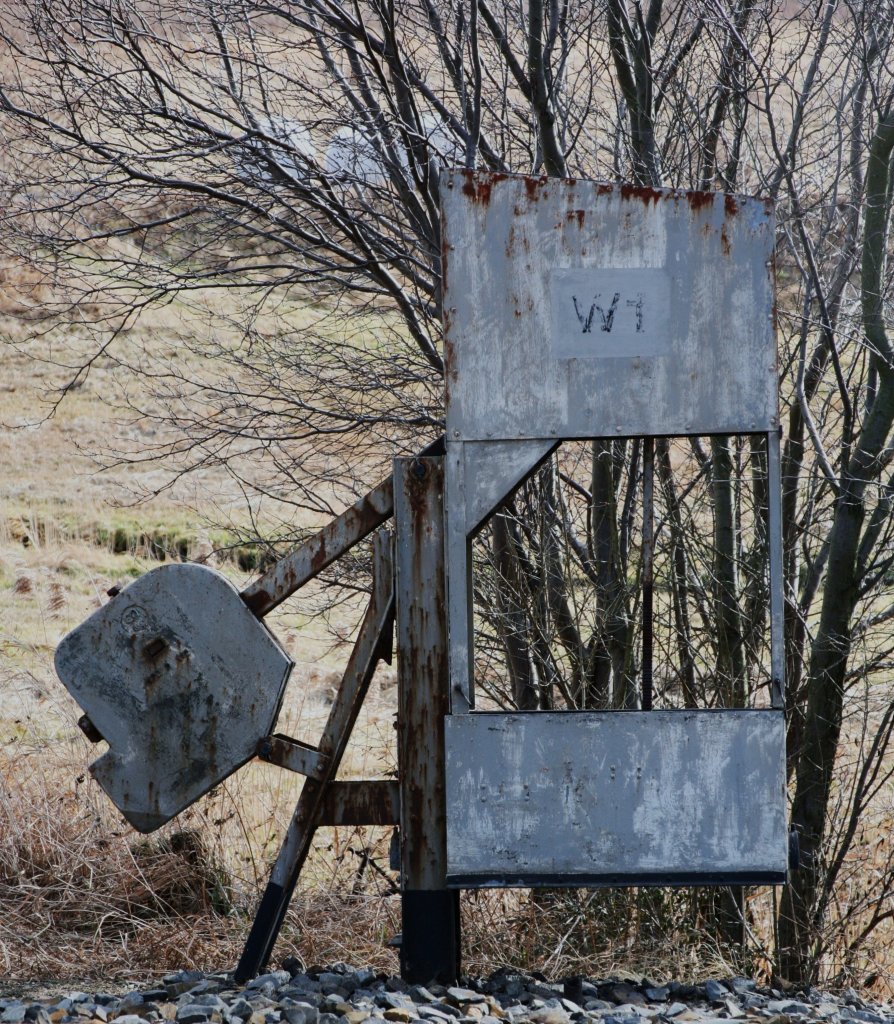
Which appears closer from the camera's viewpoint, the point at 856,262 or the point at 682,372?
the point at 682,372

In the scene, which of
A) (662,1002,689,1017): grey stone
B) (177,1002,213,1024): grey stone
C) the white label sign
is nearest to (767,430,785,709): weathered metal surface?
the white label sign

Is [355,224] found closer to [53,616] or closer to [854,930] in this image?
[854,930]

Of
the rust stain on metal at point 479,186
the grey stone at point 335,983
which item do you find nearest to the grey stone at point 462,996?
the grey stone at point 335,983

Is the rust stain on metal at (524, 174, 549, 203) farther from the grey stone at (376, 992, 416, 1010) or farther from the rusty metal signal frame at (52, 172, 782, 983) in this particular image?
the grey stone at (376, 992, 416, 1010)

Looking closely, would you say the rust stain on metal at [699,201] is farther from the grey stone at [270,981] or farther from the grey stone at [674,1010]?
the grey stone at [270,981]

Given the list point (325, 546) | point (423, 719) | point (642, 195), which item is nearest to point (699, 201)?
point (642, 195)

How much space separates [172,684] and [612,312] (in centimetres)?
222

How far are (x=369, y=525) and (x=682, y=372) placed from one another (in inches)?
52.3

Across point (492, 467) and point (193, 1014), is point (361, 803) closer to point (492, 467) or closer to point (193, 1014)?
point (193, 1014)

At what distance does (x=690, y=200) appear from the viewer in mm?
4324

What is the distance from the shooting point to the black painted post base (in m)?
4.38

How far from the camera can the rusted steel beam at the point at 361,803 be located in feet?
14.6

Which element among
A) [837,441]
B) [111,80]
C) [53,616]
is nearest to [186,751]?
[111,80]

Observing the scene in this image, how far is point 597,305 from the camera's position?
4324 millimetres
